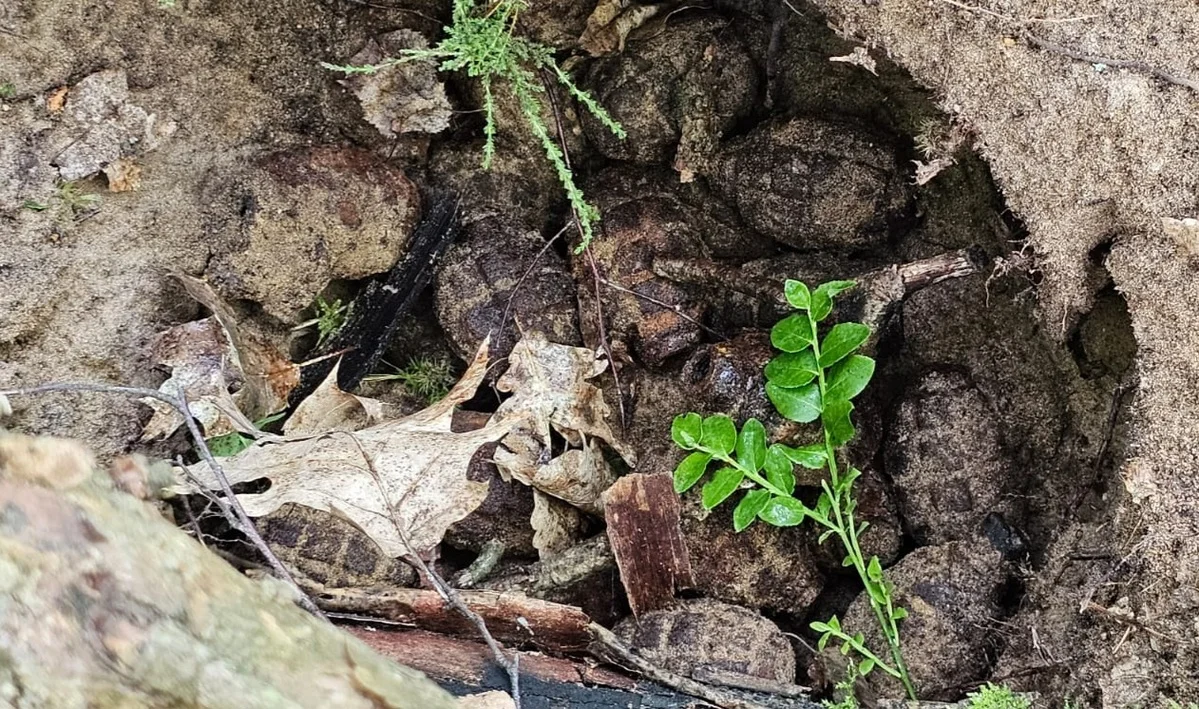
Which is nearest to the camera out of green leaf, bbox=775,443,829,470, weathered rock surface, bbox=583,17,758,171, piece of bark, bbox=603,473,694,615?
green leaf, bbox=775,443,829,470

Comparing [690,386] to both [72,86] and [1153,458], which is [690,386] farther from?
[72,86]

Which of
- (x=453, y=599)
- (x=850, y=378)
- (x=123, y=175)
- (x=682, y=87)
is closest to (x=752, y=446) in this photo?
(x=850, y=378)

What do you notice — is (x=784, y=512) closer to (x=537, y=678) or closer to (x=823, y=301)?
(x=823, y=301)

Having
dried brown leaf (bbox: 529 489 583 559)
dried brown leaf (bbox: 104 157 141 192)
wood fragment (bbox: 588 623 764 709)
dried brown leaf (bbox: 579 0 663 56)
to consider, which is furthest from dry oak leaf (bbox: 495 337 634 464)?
dried brown leaf (bbox: 104 157 141 192)

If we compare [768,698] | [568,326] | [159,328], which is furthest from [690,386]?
[159,328]

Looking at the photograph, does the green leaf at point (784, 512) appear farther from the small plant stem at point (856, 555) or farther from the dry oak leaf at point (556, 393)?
the dry oak leaf at point (556, 393)

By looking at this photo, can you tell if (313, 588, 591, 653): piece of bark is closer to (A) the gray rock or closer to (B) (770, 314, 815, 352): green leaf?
(B) (770, 314, 815, 352): green leaf
